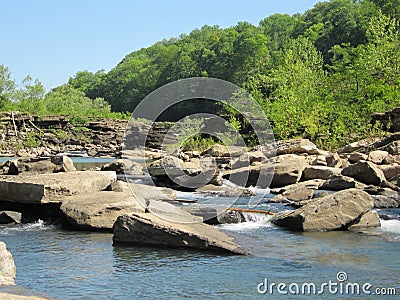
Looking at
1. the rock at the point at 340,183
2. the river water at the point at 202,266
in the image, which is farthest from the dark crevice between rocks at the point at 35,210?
the rock at the point at 340,183

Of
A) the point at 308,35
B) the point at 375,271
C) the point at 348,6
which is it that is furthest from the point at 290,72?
the point at 348,6

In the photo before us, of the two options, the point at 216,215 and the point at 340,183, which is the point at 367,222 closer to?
the point at 216,215

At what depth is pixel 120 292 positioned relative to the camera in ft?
25.2

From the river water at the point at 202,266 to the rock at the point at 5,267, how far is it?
0.18 metres

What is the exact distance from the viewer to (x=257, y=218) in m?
13.4

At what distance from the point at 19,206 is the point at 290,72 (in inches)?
1312

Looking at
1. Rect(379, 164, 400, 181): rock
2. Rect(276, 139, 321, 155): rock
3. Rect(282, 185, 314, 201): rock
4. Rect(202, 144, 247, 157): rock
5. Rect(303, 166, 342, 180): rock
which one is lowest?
Rect(282, 185, 314, 201): rock

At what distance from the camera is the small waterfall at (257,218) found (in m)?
13.2

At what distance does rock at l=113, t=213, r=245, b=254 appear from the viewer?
996 cm

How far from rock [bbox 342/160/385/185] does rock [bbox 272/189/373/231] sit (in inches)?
225

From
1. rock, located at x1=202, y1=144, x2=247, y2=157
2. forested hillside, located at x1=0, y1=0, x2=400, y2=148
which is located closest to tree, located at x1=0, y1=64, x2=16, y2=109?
forested hillside, located at x1=0, y1=0, x2=400, y2=148

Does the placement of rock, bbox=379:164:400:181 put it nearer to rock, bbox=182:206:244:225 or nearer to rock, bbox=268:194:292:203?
rock, bbox=268:194:292:203

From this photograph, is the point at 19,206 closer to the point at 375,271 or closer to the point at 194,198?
the point at 194,198

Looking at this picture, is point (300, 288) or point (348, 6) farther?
point (348, 6)
